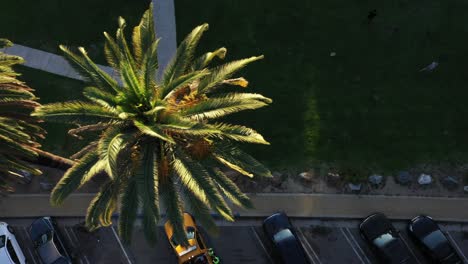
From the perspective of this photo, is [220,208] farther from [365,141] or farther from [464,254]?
[464,254]

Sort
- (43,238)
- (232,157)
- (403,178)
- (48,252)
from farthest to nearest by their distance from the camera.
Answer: (403,178)
(43,238)
(48,252)
(232,157)

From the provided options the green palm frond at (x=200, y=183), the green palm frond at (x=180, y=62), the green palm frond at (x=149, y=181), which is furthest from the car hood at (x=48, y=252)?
the green palm frond at (x=180, y=62)

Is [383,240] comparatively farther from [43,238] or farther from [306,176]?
[43,238]

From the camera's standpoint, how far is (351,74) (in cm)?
2131

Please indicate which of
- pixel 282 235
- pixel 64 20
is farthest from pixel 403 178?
pixel 64 20

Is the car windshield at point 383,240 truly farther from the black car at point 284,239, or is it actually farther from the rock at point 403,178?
the black car at point 284,239

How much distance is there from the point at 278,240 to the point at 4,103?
11.8 meters

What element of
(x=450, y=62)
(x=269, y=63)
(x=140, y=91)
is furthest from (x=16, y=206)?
(x=450, y=62)

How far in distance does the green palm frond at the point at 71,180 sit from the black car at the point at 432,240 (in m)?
13.4

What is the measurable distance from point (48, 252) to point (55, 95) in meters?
7.53

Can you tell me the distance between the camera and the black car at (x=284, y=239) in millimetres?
18109

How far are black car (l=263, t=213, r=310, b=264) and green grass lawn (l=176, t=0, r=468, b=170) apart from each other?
267 centimetres

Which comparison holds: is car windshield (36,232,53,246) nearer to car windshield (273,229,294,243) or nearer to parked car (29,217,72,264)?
parked car (29,217,72,264)

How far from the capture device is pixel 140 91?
43.2ft
